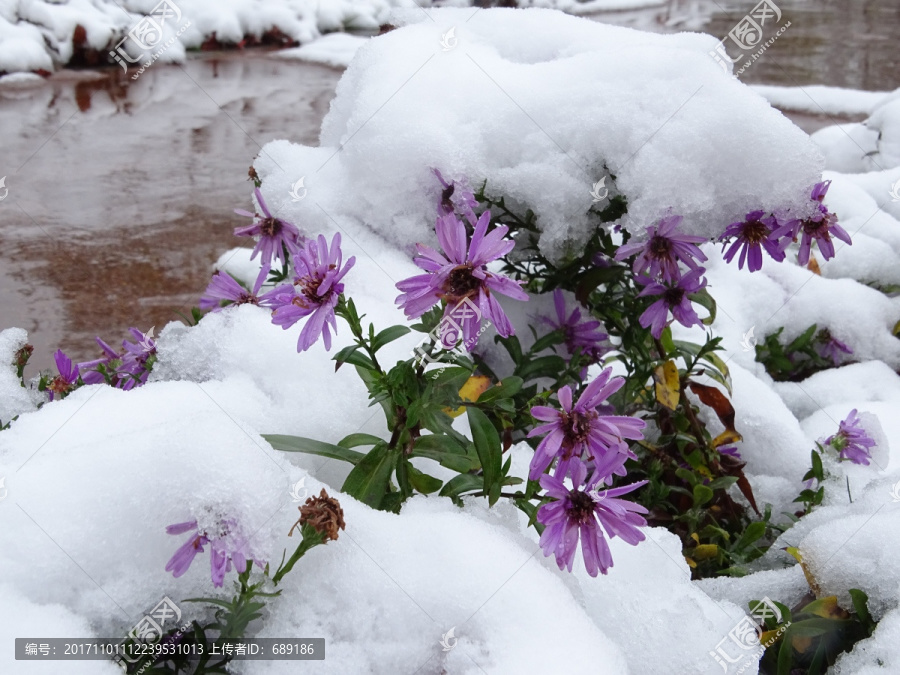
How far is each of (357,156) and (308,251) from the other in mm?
503

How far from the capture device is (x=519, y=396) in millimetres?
1396

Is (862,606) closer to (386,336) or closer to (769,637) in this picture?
(769,637)

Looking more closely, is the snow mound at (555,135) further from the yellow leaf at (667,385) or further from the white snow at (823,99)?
the white snow at (823,99)

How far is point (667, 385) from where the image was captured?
149cm

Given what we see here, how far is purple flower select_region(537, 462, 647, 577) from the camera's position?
83cm

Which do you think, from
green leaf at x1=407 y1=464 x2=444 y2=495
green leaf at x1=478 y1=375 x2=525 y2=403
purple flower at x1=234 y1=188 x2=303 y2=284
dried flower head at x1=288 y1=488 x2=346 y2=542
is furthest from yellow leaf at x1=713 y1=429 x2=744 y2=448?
dried flower head at x1=288 y1=488 x2=346 y2=542

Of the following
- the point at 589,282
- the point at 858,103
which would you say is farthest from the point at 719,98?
the point at 858,103

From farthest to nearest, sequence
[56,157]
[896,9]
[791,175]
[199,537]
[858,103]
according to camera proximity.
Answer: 1. [896,9]
2. [858,103]
3. [56,157]
4. [791,175]
5. [199,537]

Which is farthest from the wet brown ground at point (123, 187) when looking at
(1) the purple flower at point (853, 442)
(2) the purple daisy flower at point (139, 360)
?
(1) the purple flower at point (853, 442)

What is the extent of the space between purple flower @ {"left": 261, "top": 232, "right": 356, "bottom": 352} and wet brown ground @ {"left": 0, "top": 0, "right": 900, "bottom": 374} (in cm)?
107

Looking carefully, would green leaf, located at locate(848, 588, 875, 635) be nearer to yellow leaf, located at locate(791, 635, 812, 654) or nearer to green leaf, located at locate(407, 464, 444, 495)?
yellow leaf, located at locate(791, 635, 812, 654)

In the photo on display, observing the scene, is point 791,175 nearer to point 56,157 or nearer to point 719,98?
point 719,98

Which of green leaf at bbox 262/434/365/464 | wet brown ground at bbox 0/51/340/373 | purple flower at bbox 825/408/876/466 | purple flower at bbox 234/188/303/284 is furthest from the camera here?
wet brown ground at bbox 0/51/340/373

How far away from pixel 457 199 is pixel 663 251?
339 millimetres
